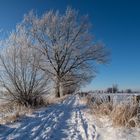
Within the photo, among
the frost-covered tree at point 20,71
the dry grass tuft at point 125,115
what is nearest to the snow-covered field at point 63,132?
the dry grass tuft at point 125,115

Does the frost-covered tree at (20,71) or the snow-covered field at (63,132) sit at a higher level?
the frost-covered tree at (20,71)

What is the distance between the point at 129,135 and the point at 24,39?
8.72 m

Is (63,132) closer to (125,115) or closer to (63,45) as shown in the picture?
(125,115)

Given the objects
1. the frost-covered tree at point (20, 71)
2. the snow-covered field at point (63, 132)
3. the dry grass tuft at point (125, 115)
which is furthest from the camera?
the frost-covered tree at point (20, 71)

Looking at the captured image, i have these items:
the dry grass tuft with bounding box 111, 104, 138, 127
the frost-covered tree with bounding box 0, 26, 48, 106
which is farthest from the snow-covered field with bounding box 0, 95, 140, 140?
the frost-covered tree with bounding box 0, 26, 48, 106

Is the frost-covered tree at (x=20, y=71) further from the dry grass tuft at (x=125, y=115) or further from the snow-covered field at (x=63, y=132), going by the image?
the dry grass tuft at (x=125, y=115)

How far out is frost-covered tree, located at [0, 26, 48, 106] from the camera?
41.8 feet

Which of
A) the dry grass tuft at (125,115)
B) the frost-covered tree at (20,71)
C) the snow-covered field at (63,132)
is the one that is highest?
the frost-covered tree at (20,71)

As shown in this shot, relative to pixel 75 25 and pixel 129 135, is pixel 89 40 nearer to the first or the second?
pixel 75 25

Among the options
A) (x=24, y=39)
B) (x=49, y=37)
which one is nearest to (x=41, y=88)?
(x=24, y=39)

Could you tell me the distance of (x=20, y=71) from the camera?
514 inches

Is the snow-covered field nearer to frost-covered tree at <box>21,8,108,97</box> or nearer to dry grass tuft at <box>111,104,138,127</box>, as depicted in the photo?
dry grass tuft at <box>111,104,138,127</box>

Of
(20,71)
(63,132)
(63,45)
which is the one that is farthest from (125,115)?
(63,45)

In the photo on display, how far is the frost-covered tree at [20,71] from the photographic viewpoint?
12.7 meters
